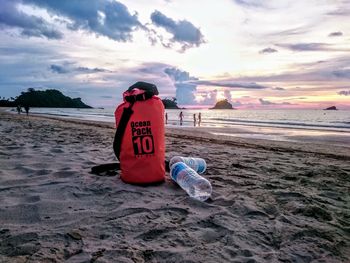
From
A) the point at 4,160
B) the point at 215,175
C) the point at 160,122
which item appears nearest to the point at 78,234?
the point at 160,122

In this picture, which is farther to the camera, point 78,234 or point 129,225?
point 129,225

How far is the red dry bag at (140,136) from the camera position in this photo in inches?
167

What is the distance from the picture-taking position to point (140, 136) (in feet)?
13.9

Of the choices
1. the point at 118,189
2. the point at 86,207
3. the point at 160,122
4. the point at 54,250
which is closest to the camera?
the point at 54,250

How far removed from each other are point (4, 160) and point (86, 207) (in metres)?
2.88

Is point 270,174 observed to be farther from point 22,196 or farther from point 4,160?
point 4,160

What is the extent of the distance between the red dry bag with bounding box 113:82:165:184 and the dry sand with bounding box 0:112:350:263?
0.76 feet

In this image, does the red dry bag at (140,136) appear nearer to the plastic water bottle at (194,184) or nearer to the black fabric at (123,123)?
the black fabric at (123,123)

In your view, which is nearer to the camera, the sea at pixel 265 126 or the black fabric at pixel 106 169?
the black fabric at pixel 106 169

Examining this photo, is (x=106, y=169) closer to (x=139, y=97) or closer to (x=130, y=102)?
(x=130, y=102)

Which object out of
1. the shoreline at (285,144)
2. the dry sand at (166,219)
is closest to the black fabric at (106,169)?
the dry sand at (166,219)

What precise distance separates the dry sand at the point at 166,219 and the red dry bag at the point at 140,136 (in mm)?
232

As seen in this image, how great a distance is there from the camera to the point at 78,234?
2695mm

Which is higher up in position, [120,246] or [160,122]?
[160,122]
